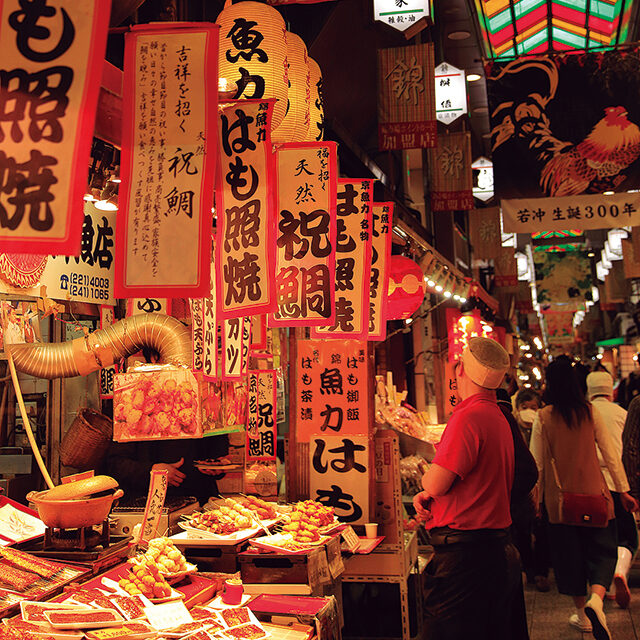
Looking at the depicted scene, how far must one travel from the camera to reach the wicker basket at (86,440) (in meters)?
7.08

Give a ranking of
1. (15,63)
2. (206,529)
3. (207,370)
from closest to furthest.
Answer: (15,63), (206,529), (207,370)

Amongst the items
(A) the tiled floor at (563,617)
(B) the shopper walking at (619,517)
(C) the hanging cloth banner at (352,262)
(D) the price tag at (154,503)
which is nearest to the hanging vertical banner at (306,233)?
(C) the hanging cloth banner at (352,262)

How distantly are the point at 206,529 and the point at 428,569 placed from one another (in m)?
1.77

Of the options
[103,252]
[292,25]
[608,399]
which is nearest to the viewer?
[103,252]

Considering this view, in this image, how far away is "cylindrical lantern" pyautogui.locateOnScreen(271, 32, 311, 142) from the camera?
541cm

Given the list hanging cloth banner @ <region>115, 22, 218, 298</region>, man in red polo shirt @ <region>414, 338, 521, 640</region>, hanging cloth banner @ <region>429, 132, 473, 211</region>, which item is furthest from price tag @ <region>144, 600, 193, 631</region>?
hanging cloth banner @ <region>429, 132, 473, 211</region>

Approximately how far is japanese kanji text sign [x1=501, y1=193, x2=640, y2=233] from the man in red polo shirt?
5458mm

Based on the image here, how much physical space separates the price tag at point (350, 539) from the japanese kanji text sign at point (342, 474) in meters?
0.54

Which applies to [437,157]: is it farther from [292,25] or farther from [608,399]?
[608,399]

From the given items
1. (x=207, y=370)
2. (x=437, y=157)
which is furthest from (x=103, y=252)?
(x=437, y=157)

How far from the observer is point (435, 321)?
18.8 m

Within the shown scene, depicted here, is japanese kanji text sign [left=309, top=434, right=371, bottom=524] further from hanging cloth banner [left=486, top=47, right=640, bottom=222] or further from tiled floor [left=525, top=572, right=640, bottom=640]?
hanging cloth banner [left=486, top=47, right=640, bottom=222]

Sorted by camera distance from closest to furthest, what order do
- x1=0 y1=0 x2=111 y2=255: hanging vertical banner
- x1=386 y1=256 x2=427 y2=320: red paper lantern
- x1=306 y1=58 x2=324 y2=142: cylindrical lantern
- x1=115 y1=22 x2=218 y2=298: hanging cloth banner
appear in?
x1=0 y1=0 x2=111 y2=255: hanging vertical banner < x1=115 y1=22 x2=218 y2=298: hanging cloth banner < x1=306 y1=58 x2=324 y2=142: cylindrical lantern < x1=386 y1=256 x2=427 y2=320: red paper lantern

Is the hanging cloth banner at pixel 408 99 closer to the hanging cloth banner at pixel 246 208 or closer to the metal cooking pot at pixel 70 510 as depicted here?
the hanging cloth banner at pixel 246 208
